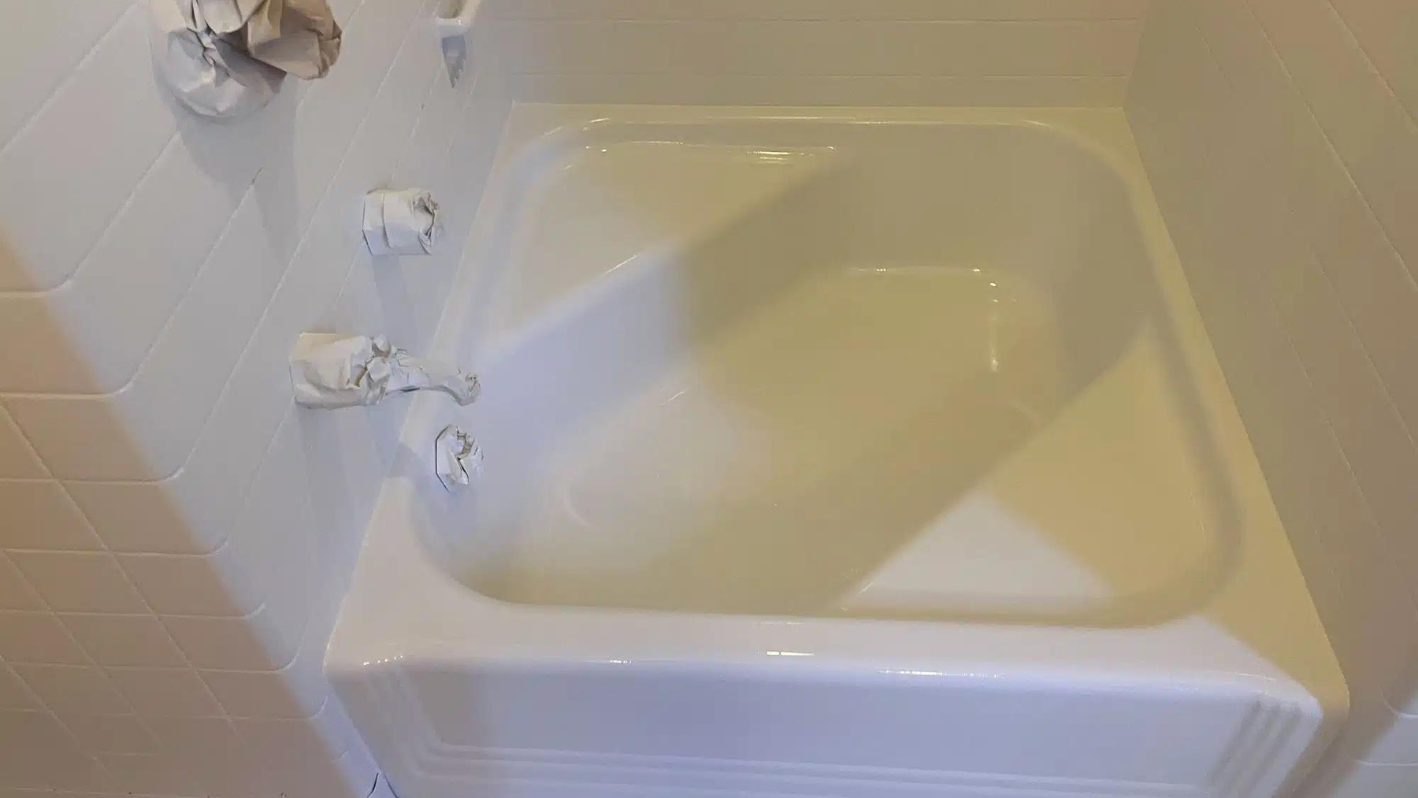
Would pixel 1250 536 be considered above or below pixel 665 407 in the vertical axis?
above

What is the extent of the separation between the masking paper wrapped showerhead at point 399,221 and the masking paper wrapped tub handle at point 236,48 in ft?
0.92

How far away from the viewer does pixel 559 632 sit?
1018mm

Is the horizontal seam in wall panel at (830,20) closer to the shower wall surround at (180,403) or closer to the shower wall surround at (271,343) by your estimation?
the shower wall surround at (271,343)

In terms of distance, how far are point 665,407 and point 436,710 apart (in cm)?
65

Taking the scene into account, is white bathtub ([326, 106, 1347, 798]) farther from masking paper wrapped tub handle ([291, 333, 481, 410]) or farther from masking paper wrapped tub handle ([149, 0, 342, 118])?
masking paper wrapped tub handle ([149, 0, 342, 118])

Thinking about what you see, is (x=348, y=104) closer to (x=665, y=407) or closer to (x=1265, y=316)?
(x=665, y=407)

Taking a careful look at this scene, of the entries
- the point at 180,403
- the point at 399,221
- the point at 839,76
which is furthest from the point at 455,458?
the point at 839,76

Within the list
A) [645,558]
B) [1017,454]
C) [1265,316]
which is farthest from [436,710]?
[1265,316]

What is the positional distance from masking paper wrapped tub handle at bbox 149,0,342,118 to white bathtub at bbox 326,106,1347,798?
499mm

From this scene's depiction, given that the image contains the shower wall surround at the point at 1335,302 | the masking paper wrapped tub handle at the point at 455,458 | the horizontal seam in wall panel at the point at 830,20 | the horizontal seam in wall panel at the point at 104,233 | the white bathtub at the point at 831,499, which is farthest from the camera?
the horizontal seam in wall panel at the point at 830,20

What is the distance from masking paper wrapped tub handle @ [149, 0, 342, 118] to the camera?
675 millimetres

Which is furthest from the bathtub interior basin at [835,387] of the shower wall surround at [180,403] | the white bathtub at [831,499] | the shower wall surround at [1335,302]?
the shower wall surround at [180,403]

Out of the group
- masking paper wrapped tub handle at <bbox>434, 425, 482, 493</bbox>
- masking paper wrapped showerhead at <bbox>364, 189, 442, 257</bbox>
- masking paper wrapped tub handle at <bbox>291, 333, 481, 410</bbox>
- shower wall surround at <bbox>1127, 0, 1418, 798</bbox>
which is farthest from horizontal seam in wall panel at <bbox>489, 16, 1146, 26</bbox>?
masking paper wrapped tub handle at <bbox>291, 333, 481, 410</bbox>

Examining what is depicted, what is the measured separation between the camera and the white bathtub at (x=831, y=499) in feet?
3.28
